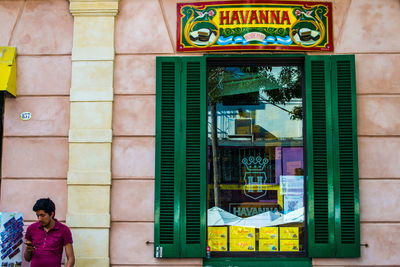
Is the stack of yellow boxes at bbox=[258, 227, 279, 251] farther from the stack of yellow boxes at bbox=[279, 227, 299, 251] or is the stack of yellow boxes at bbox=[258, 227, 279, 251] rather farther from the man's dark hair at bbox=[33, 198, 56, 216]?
the man's dark hair at bbox=[33, 198, 56, 216]

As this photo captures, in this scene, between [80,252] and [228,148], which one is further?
[228,148]

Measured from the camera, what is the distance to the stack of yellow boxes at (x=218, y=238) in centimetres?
598

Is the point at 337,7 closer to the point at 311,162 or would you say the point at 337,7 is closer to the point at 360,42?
the point at 360,42

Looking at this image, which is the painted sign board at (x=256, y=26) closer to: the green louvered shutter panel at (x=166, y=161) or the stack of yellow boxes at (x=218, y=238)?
the green louvered shutter panel at (x=166, y=161)

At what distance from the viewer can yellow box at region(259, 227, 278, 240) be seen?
6.02 metres

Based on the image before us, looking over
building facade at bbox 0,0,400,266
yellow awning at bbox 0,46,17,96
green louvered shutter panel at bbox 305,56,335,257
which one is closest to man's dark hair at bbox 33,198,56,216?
building facade at bbox 0,0,400,266

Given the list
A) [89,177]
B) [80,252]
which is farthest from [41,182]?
[80,252]

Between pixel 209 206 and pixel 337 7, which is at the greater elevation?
pixel 337 7

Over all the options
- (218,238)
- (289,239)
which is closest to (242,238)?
(218,238)

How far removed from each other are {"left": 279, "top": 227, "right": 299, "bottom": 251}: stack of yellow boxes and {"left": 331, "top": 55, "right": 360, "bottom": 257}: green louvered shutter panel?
0.52 meters

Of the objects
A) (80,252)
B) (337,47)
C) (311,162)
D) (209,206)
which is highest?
(337,47)

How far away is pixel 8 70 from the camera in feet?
19.6

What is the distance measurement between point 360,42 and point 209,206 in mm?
2852

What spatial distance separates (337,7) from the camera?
6.05 meters
